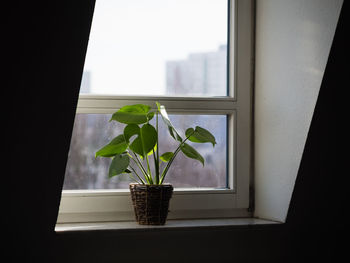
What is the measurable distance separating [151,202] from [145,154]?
0.58 ft

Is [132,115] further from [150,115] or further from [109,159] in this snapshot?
→ [109,159]

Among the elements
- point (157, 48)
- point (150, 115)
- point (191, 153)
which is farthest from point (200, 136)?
point (157, 48)

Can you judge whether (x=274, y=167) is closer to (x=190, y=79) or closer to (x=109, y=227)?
(x=190, y=79)

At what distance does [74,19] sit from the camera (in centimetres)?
155

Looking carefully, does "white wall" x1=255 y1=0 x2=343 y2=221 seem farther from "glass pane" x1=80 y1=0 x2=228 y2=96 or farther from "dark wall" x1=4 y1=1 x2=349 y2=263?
"glass pane" x1=80 y1=0 x2=228 y2=96

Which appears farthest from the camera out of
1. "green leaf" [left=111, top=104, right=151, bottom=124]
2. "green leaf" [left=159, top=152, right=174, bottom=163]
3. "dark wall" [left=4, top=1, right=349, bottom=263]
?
"green leaf" [left=159, top=152, right=174, bottom=163]

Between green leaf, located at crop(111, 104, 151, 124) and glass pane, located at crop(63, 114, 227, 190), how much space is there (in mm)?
212

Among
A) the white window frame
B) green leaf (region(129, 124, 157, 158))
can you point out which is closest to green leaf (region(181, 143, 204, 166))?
green leaf (region(129, 124, 157, 158))

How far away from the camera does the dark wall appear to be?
1.55 m

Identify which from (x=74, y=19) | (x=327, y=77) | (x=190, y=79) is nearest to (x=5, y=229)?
(x=74, y=19)

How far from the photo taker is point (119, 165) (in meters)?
1.88

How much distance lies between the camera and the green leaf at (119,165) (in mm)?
1872

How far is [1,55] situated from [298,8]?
3.57ft

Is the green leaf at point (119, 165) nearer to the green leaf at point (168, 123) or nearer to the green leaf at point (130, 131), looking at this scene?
the green leaf at point (130, 131)
